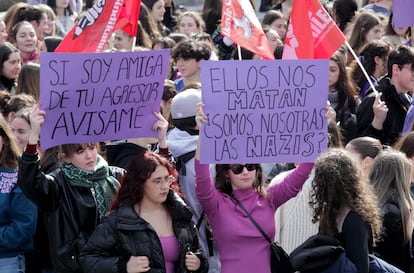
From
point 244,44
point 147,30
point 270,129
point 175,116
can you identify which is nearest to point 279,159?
point 270,129

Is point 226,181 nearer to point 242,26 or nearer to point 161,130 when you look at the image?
point 161,130

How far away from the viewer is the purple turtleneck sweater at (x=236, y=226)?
681 cm

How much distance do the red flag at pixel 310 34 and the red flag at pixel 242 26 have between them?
0.77ft

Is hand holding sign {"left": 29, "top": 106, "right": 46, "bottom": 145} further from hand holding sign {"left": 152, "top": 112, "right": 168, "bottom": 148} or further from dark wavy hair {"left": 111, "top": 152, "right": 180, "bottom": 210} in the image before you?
hand holding sign {"left": 152, "top": 112, "right": 168, "bottom": 148}

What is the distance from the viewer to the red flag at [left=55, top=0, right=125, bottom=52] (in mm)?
7680

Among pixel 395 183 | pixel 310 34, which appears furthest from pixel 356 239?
pixel 310 34

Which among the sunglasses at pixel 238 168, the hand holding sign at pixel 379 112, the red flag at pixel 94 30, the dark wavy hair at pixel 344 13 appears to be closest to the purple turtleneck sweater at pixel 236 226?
the sunglasses at pixel 238 168

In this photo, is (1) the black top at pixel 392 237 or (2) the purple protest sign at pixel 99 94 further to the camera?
(1) the black top at pixel 392 237

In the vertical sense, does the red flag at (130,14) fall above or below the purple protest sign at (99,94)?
above

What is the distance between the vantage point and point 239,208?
6898 millimetres

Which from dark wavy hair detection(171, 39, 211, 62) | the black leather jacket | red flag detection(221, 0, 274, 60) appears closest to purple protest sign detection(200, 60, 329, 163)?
the black leather jacket

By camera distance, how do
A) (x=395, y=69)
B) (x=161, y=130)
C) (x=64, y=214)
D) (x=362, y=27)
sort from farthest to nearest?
(x=362, y=27) → (x=395, y=69) → (x=161, y=130) → (x=64, y=214)

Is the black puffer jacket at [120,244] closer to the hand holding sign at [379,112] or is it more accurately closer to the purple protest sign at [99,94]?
the purple protest sign at [99,94]

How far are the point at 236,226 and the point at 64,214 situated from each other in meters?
0.99
